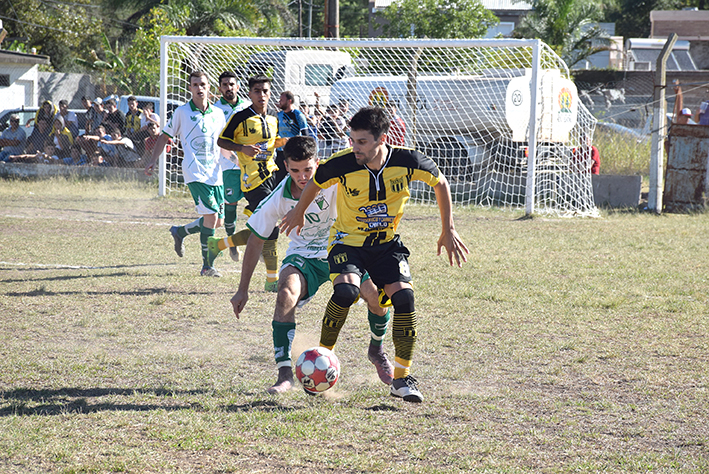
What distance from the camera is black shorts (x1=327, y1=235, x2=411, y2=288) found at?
409cm

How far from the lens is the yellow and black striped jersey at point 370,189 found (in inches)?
161

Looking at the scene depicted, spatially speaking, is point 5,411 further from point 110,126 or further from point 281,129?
point 110,126

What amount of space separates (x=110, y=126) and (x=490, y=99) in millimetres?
8725

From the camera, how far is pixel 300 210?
161 inches

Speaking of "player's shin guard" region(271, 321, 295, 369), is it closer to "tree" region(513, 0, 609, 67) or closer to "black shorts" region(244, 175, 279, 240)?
"black shorts" region(244, 175, 279, 240)

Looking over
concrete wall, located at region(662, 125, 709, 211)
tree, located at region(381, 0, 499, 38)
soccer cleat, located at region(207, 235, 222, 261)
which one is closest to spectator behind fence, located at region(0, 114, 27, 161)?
soccer cleat, located at region(207, 235, 222, 261)

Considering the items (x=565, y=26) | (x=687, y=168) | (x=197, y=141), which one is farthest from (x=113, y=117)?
(x=565, y=26)

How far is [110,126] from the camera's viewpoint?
16.5m

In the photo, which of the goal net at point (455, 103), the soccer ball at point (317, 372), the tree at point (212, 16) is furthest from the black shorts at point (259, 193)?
the tree at point (212, 16)

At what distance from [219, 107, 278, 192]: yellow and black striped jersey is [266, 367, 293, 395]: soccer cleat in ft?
11.1

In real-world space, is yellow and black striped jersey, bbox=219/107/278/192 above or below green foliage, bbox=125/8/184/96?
below

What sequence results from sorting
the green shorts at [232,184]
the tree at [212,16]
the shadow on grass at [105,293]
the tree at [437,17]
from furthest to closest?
the tree at [437,17]
the tree at [212,16]
the green shorts at [232,184]
the shadow on grass at [105,293]

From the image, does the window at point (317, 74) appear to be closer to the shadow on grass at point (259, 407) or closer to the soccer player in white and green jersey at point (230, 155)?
the soccer player in white and green jersey at point (230, 155)

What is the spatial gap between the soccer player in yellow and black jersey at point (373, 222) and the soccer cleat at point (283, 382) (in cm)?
29
